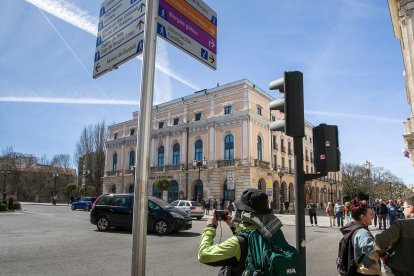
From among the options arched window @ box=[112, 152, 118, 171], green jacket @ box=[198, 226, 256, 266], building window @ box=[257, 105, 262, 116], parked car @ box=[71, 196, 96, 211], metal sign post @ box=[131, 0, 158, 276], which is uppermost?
building window @ box=[257, 105, 262, 116]

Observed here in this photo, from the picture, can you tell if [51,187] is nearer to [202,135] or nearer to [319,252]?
[202,135]

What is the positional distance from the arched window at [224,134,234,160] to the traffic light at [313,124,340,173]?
37.3 m

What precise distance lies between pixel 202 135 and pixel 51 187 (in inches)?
1728

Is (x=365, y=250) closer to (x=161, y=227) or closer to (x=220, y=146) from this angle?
(x=161, y=227)

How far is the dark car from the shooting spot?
13391 millimetres

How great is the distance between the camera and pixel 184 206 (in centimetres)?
2639

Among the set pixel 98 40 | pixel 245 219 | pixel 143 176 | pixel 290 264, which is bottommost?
pixel 290 264

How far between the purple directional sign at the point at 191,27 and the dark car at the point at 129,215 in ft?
36.8

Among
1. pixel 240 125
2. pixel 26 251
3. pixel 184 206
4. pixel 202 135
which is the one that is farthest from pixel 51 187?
pixel 26 251

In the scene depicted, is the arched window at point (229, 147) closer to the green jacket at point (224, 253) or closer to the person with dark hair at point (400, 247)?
the person with dark hair at point (400, 247)

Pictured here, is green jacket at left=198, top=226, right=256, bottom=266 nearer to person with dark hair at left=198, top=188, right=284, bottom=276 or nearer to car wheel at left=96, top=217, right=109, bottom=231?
person with dark hair at left=198, top=188, right=284, bottom=276

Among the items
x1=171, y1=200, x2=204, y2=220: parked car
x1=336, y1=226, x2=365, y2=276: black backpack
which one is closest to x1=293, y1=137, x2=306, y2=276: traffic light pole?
x1=336, y1=226, x2=365, y2=276: black backpack

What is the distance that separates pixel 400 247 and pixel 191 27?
3.02 metres

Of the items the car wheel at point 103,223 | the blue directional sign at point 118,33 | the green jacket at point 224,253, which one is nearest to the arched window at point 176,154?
the car wheel at point 103,223
